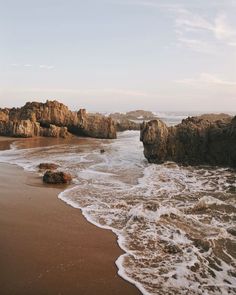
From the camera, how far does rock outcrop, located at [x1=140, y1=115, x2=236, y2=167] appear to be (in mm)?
14070

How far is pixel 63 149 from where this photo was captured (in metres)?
19.5

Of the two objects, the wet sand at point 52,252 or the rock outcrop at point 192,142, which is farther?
the rock outcrop at point 192,142

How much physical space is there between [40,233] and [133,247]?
1639 mm

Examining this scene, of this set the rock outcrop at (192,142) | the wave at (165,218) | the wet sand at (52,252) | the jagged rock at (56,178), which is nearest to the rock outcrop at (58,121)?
the rock outcrop at (192,142)

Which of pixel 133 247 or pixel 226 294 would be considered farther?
pixel 133 247

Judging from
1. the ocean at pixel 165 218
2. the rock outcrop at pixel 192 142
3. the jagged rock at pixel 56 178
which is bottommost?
the ocean at pixel 165 218

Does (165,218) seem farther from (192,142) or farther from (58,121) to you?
(58,121)

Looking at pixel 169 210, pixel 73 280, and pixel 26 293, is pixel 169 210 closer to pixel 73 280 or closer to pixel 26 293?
pixel 73 280

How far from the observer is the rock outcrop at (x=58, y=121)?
88.3 ft

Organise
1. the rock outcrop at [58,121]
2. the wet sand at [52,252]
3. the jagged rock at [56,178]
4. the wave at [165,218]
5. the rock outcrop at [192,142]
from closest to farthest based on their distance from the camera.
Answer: the wet sand at [52,252] < the wave at [165,218] < the jagged rock at [56,178] < the rock outcrop at [192,142] < the rock outcrop at [58,121]

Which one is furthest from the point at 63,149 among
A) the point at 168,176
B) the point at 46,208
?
the point at 46,208

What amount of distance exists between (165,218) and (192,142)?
7.98 metres

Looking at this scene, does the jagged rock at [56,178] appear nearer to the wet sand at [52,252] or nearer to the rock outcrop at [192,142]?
the wet sand at [52,252]

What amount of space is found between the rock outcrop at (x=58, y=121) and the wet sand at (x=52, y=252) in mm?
18656
